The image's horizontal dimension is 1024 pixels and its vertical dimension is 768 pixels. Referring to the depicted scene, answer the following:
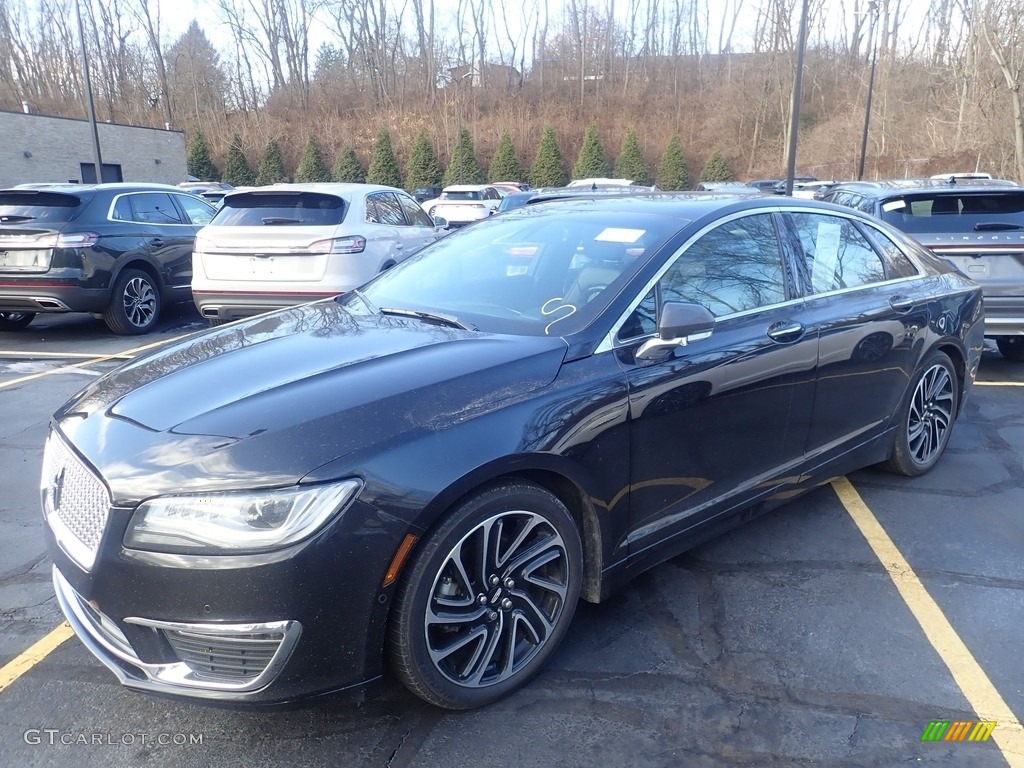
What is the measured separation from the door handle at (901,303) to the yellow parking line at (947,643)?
1.05 m

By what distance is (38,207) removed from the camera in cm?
835

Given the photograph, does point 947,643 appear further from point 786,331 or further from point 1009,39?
point 1009,39

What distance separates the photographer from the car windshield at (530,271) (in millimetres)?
3086

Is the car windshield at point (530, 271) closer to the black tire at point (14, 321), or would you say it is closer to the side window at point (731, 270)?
the side window at point (731, 270)

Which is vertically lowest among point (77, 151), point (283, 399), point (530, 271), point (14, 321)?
point (14, 321)

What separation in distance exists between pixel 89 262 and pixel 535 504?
7.42 m

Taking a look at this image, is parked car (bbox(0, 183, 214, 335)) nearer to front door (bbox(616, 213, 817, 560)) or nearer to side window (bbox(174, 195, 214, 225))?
side window (bbox(174, 195, 214, 225))

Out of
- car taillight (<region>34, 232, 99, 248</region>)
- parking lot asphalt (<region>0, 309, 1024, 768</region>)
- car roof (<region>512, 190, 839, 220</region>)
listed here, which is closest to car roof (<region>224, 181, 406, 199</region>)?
car taillight (<region>34, 232, 99, 248</region>)

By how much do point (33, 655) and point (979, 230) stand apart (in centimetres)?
698

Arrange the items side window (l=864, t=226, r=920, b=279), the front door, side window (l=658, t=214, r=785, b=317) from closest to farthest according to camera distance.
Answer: the front door
side window (l=658, t=214, r=785, b=317)
side window (l=864, t=226, r=920, b=279)

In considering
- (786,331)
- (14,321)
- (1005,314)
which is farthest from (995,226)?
(14,321)

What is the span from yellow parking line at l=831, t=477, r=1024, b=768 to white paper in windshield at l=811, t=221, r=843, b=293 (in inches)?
47.8

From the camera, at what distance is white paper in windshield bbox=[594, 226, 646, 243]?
331 cm

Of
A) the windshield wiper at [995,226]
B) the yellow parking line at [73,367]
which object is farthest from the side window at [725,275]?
→ the yellow parking line at [73,367]
